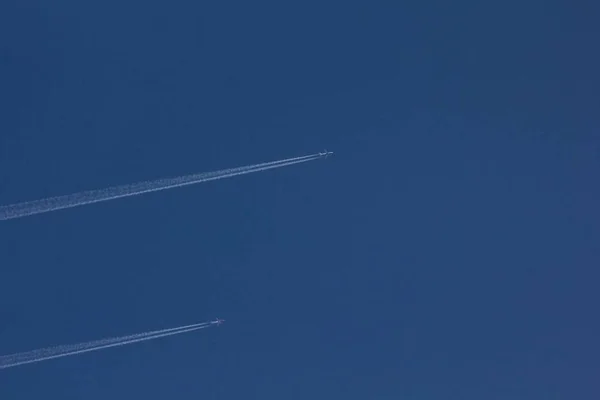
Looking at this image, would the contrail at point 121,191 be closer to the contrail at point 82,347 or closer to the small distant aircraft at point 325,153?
the small distant aircraft at point 325,153

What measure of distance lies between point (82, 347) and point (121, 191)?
1.73 metres

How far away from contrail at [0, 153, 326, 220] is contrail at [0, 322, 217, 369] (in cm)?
147

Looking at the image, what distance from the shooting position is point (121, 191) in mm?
7660

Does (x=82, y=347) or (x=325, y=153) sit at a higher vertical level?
(x=325, y=153)

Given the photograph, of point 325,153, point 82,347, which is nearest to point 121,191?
point 82,347

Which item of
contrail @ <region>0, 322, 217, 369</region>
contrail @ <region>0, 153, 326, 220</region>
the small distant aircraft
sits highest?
the small distant aircraft

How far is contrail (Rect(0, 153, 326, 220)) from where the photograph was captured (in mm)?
7523

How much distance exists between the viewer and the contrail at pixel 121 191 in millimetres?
7523

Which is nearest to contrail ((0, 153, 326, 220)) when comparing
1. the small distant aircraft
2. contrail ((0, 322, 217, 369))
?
the small distant aircraft

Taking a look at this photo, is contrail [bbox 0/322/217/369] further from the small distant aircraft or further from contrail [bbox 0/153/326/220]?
the small distant aircraft

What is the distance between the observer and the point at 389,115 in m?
7.91

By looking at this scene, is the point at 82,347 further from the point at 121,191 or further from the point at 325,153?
the point at 325,153

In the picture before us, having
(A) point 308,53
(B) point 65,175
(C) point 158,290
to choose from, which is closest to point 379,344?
(C) point 158,290

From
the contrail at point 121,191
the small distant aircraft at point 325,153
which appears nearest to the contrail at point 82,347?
the contrail at point 121,191
